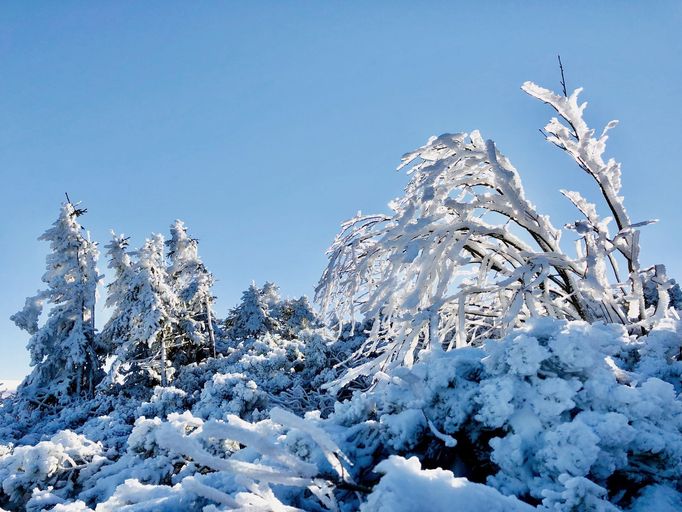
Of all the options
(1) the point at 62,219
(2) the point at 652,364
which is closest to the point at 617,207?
(2) the point at 652,364

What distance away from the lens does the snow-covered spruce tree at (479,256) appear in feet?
10.5

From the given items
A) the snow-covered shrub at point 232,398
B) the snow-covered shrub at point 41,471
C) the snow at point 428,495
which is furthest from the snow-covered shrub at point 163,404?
the snow at point 428,495

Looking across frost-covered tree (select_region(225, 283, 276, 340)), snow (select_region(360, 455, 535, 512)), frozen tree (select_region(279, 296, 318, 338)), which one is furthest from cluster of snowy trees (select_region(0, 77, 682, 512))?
frozen tree (select_region(279, 296, 318, 338))

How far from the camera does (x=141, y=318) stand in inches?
779

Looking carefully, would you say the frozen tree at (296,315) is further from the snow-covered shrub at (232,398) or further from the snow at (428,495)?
the snow at (428,495)

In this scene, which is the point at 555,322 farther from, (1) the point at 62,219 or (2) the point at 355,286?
(1) the point at 62,219

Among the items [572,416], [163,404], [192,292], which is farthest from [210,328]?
[572,416]

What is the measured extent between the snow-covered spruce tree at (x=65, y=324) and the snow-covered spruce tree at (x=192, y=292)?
4449 mm

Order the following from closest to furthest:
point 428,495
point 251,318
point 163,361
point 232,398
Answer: point 428,495, point 232,398, point 163,361, point 251,318

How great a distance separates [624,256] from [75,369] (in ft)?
79.0

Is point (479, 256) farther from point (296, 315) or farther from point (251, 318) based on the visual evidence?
point (296, 315)

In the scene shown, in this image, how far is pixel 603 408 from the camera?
4.73ft

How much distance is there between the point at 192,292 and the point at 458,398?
2499cm

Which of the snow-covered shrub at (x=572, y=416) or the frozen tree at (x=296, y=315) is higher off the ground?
the frozen tree at (x=296, y=315)
